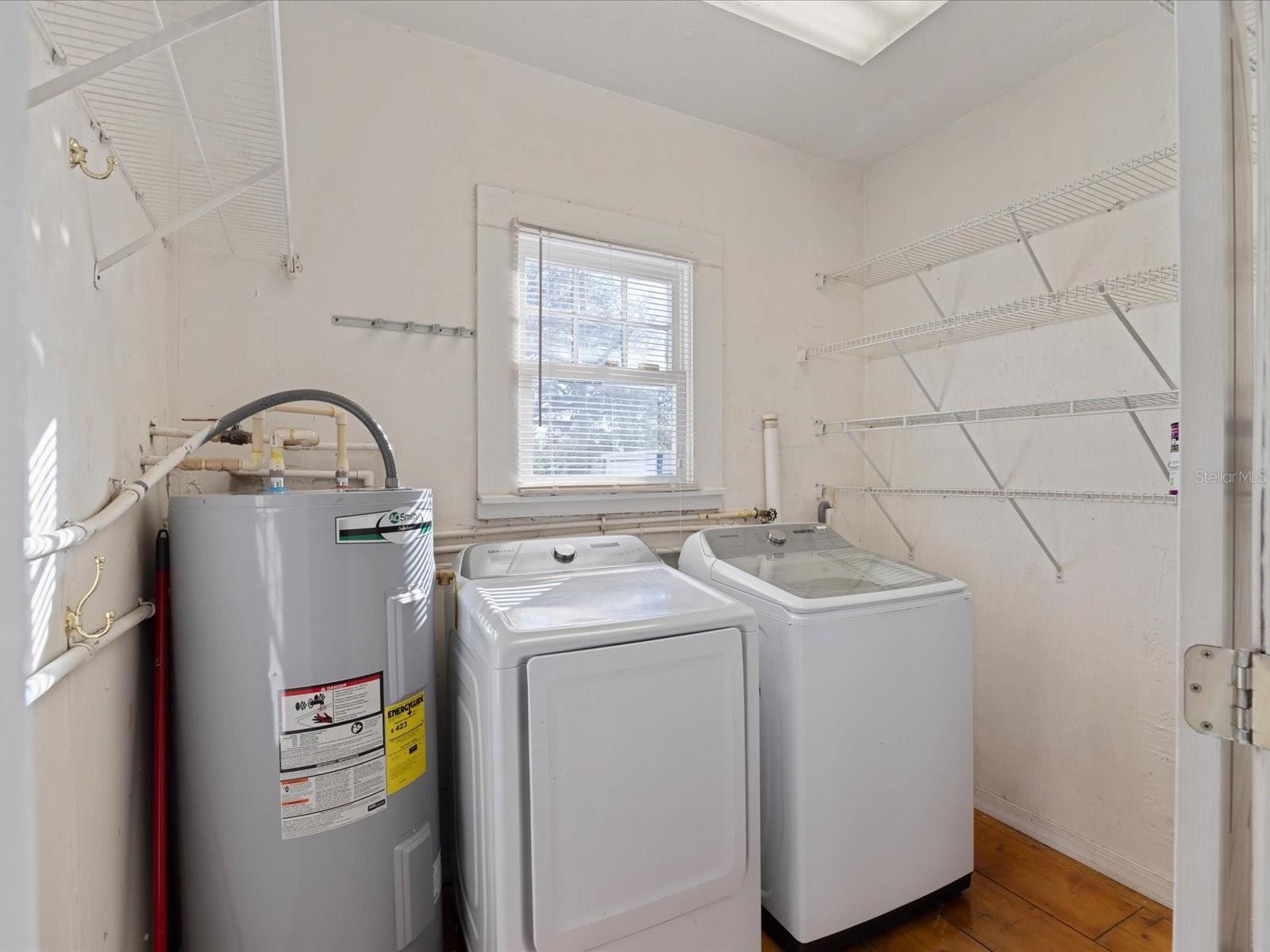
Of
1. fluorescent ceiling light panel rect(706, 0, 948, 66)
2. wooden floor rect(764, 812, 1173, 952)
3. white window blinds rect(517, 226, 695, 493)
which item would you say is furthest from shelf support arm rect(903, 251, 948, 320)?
wooden floor rect(764, 812, 1173, 952)

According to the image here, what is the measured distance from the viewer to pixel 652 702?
4.39 feet

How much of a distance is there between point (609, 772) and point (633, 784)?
68 millimetres

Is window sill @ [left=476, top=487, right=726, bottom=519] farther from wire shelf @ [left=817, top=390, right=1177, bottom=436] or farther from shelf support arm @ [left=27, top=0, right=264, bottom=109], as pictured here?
shelf support arm @ [left=27, top=0, right=264, bottom=109]

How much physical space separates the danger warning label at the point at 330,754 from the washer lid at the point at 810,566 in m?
1.07

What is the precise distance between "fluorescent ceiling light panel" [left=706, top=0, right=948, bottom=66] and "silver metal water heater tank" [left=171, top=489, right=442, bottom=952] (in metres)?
1.85

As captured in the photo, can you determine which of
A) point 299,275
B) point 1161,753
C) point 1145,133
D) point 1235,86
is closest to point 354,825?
point 299,275

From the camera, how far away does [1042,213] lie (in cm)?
204

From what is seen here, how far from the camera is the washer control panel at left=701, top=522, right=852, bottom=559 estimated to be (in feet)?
6.88

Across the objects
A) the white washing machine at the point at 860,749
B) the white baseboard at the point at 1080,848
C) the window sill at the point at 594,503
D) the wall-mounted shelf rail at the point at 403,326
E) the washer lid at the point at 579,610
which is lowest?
the white baseboard at the point at 1080,848

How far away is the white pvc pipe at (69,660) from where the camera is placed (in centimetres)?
77

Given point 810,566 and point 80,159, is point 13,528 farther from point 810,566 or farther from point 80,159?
point 810,566

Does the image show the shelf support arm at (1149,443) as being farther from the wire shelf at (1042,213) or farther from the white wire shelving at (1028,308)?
the wire shelf at (1042,213)

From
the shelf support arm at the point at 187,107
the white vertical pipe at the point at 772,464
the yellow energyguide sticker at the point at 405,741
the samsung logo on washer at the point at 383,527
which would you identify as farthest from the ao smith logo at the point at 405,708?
the white vertical pipe at the point at 772,464

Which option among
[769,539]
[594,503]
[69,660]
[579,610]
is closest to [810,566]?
[769,539]
